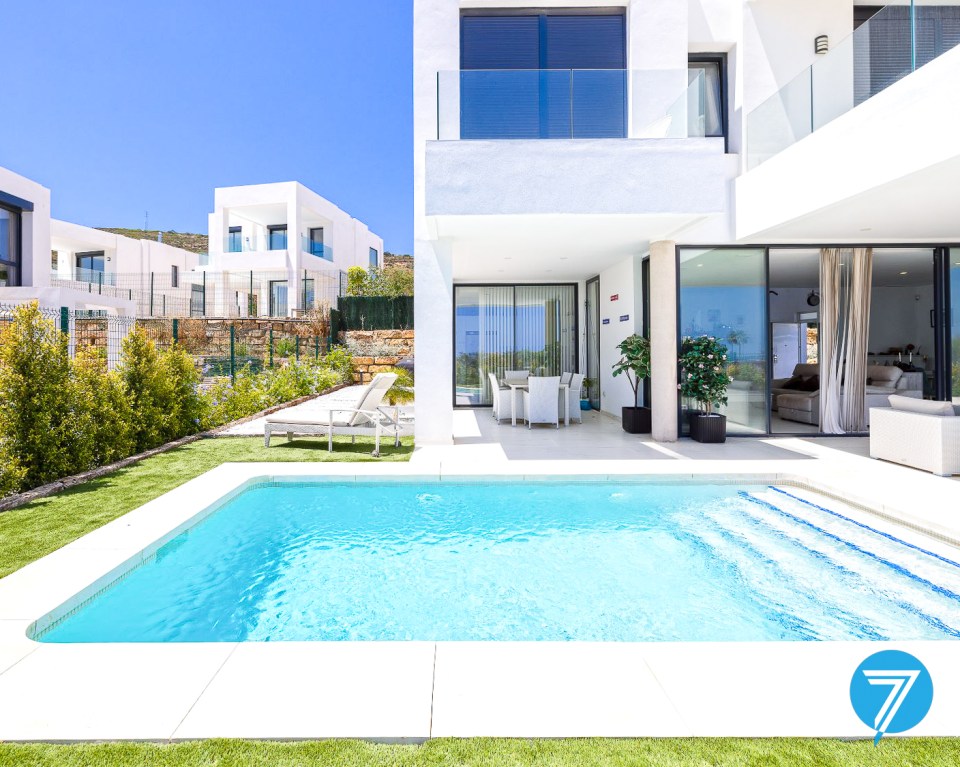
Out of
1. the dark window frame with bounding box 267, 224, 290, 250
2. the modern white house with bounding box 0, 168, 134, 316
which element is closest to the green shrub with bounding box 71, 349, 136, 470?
the modern white house with bounding box 0, 168, 134, 316

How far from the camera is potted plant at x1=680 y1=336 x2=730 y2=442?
8.66 meters

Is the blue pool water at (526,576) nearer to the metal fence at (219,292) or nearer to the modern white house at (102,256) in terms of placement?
the metal fence at (219,292)

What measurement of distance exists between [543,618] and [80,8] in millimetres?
25188

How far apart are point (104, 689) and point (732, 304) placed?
9100mm

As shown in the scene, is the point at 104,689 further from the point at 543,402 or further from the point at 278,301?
the point at 278,301

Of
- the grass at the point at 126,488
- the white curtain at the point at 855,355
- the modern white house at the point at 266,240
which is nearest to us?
the grass at the point at 126,488

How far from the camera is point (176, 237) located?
56750mm

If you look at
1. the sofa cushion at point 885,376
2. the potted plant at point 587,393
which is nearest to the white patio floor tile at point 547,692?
the sofa cushion at point 885,376

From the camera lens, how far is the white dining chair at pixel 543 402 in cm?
1035

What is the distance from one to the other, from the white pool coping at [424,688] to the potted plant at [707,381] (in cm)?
599


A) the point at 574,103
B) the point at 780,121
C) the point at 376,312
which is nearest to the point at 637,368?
the point at 780,121

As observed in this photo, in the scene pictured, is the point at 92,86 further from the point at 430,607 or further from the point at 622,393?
the point at 430,607

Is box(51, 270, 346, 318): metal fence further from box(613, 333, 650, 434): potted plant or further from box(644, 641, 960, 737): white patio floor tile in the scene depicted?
box(644, 641, 960, 737): white patio floor tile

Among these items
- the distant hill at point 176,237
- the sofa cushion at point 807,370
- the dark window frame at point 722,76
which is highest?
the distant hill at point 176,237
